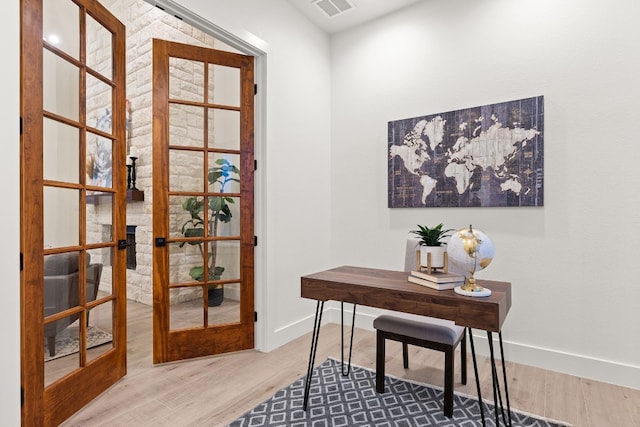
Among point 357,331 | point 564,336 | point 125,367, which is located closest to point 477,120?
point 564,336

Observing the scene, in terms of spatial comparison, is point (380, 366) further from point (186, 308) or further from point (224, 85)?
point (224, 85)

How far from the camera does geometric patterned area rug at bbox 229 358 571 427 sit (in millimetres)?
1899

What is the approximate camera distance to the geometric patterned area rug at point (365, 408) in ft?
6.23

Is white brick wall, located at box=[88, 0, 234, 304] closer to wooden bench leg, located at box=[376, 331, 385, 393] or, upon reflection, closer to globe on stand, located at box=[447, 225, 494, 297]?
wooden bench leg, located at box=[376, 331, 385, 393]

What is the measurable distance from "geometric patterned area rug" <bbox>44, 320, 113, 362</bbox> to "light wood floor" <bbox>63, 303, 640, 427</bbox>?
1.12ft

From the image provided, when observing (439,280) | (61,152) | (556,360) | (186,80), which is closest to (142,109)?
(186,80)

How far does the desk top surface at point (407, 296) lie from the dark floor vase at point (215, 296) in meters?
1.06

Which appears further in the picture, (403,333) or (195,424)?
(403,333)

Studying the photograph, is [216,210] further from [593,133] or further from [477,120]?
[593,133]

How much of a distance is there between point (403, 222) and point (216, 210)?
5.36 ft

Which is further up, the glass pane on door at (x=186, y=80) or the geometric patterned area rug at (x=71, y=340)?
the glass pane on door at (x=186, y=80)

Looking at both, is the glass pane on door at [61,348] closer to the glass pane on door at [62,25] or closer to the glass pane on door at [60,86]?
the glass pane on door at [60,86]

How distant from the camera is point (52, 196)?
1.85 meters

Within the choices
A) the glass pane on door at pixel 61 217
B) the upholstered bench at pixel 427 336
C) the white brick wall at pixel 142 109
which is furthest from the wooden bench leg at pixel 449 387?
the white brick wall at pixel 142 109
